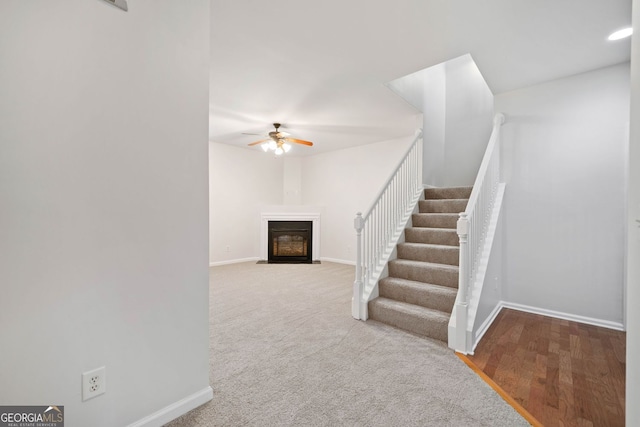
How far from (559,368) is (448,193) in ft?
7.98

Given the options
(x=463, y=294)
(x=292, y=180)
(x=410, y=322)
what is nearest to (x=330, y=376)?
(x=410, y=322)

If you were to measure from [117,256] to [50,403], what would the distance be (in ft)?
2.02

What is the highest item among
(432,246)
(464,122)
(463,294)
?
(464,122)

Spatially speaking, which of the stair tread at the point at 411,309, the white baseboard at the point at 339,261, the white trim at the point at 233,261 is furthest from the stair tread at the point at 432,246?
the white trim at the point at 233,261

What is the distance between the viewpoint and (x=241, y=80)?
118 inches

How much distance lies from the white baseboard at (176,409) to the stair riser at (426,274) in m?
2.16

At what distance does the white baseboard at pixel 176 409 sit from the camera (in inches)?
53.5

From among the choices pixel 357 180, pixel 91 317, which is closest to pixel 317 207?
pixel 357 180

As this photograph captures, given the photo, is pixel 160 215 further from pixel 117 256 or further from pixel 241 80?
pixel 241 80

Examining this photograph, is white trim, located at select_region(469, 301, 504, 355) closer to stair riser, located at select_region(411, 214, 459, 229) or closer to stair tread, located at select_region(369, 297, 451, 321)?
stair tread, located at select_region(369, 297, 451, 321)

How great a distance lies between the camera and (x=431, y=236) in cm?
329

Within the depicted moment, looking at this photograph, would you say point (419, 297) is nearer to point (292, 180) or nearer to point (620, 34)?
point (620, 34)

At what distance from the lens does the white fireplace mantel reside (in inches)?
246

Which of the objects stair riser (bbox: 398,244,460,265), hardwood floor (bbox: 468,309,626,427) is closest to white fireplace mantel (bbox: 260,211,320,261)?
stair riser (bbox: 398,244,460,265)
